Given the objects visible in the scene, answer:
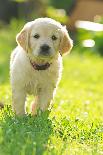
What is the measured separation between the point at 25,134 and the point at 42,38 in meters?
1.71

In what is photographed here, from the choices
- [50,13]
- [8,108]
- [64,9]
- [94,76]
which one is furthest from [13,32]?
[8,108]

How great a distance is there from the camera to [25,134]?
6.69 metres

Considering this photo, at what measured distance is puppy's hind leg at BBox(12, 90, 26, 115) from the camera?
7.99 metres

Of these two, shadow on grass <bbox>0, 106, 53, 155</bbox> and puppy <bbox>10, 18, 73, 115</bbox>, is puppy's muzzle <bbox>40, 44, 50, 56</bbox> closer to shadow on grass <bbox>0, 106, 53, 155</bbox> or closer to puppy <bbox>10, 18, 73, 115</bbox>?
puppy <bbox>10, 18, 73, 115</bbox>

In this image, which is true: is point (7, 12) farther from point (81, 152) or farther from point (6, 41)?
point (81, 152)

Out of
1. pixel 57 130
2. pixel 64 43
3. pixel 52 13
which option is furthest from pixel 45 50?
pixel 52 13

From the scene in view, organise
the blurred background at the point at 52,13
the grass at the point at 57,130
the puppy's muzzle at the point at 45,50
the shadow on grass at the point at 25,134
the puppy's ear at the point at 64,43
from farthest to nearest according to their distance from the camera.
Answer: the blurred background at the point at 52,13, the puppy's ear at the point at 64,43, the puppy's muzzle at the point at 45,50, the grass at the point at 57,130, the shadow on grass at the point at 25,134

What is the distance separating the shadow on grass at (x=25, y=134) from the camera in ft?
19.7

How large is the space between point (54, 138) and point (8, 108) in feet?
5.40

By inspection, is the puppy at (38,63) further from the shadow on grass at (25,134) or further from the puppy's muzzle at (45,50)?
the shadow on grass at (25,134)

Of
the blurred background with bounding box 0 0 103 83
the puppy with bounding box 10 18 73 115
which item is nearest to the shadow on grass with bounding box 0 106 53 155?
the puppy with bounding box 10 18 73 115

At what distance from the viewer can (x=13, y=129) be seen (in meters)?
6.90

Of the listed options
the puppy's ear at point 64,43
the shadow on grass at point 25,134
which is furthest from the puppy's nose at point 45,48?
the shadow on grass at point 25,134

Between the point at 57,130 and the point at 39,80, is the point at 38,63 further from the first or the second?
the point at 57,130
